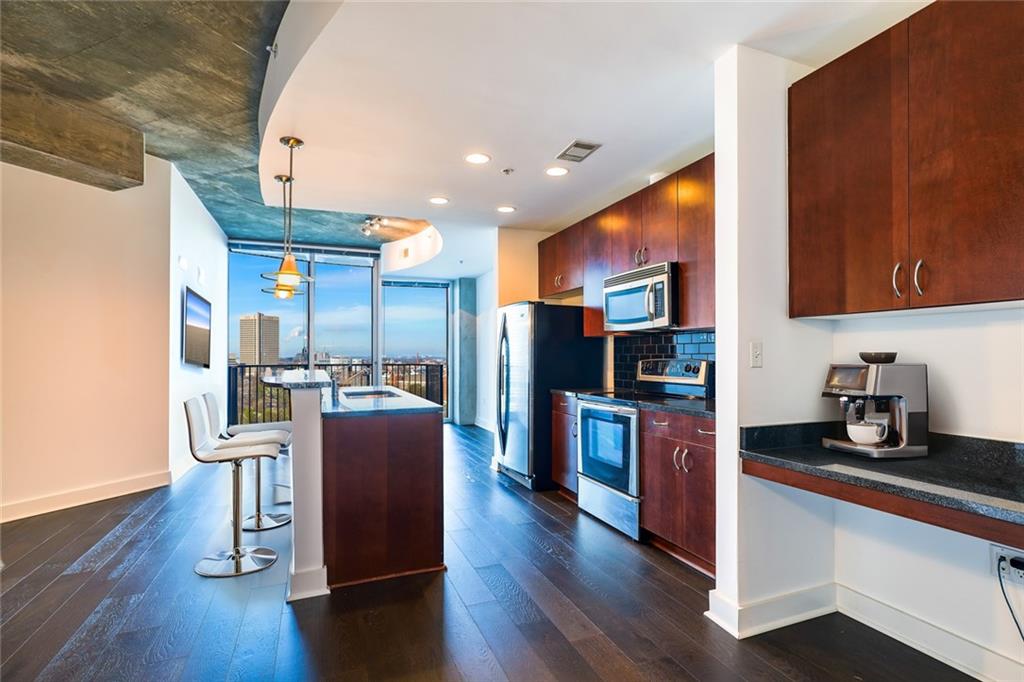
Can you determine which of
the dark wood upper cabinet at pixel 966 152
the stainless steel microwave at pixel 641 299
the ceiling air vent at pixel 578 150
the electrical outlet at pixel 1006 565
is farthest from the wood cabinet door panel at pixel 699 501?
the ceiling air vent at pixel 578 150

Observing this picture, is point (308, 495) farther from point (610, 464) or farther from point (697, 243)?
point (697, 243)

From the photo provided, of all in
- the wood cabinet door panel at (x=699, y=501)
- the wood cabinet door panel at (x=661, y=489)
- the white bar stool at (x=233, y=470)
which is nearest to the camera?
the wood cabinet door panel at (x=699, y=501)

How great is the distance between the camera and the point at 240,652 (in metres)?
1.95

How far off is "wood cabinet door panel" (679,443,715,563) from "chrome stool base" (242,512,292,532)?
2622 mm

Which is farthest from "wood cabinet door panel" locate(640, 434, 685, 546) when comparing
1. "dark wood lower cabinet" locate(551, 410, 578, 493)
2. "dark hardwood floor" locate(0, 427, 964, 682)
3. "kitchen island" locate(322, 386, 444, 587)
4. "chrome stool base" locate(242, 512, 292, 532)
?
"chrome stool base" locate(242, 512, 292, 532)

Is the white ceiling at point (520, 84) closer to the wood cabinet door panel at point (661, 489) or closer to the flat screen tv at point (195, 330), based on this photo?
the wood cabinet door panel at point (661, 489)

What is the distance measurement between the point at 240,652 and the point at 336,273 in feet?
20.4

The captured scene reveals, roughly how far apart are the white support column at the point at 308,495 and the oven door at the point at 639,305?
6.66ft

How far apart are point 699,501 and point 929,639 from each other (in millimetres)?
971

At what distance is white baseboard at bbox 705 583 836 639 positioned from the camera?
6.74 ft

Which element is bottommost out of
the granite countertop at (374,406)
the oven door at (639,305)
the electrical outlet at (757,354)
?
the granite countertop at (374,406)

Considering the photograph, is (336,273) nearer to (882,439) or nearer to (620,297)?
(620,297)

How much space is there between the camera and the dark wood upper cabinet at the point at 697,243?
2.74 meters

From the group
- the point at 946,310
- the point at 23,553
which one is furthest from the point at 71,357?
the point at 946,310
